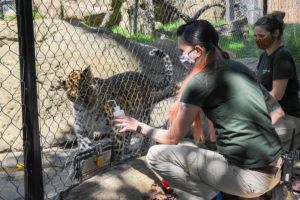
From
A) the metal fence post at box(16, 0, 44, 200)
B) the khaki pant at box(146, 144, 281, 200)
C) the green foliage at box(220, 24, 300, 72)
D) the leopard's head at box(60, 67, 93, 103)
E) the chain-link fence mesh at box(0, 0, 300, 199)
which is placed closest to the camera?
the metal fence post at box(16, 0, 44, 200)

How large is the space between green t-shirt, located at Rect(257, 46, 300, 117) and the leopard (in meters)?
1.68

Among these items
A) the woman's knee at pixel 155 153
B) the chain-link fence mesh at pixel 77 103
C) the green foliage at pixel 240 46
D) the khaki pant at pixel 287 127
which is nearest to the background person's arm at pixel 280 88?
the khaki pant at pixel 287 127

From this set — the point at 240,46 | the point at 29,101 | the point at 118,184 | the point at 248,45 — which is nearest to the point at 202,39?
the point at 29,101

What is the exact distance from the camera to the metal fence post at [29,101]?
2.10 m

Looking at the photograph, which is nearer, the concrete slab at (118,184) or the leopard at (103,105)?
the concrete slab at (118,184)

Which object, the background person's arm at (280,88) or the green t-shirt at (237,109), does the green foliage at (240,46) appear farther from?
the green t-shirt at (237,109)

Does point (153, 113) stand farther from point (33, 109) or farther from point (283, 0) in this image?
point (283, 0)

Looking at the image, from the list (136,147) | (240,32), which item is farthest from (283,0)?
(136,147)

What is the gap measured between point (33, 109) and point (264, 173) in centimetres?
169

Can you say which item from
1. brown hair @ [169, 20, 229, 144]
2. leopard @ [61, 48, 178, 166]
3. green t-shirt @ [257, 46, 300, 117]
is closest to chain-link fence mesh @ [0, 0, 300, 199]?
leopard @ [61, 48, 178, 166]

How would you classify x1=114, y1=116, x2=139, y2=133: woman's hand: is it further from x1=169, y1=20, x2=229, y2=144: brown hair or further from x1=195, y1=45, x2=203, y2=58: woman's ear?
x1=195, y1=45, x2=203, y2=58: woman's ear

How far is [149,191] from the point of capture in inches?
120

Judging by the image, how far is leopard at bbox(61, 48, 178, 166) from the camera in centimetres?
422

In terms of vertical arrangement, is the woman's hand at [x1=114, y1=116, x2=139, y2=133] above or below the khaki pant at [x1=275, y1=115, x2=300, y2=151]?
above
